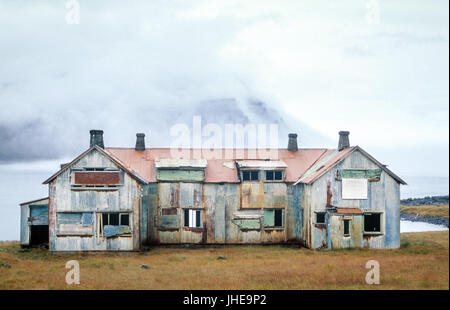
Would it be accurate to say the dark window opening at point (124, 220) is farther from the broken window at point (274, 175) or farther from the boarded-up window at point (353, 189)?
the boarded-up window at point (353, 189)

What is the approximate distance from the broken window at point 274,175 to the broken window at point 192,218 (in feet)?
19.3

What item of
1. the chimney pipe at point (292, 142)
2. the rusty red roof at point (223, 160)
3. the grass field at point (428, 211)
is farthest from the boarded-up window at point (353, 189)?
the grass field at point (428, 211)

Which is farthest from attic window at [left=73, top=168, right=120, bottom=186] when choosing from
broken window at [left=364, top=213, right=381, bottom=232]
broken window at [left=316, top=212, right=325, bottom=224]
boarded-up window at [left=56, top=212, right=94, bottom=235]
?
broken window at [left=364, top=213, right=381, bottom=232]

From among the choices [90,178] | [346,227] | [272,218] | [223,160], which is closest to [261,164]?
[223,160]

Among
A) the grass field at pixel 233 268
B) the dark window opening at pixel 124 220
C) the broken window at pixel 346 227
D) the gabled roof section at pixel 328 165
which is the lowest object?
the grass field at pixel 233 268

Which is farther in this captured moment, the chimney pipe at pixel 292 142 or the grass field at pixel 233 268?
the chimney pipe at pixel 292 142

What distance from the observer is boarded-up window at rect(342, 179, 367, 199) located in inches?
1253

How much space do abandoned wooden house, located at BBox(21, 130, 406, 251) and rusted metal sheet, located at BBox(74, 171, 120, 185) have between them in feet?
0.22

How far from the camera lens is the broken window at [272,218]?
34156mm
